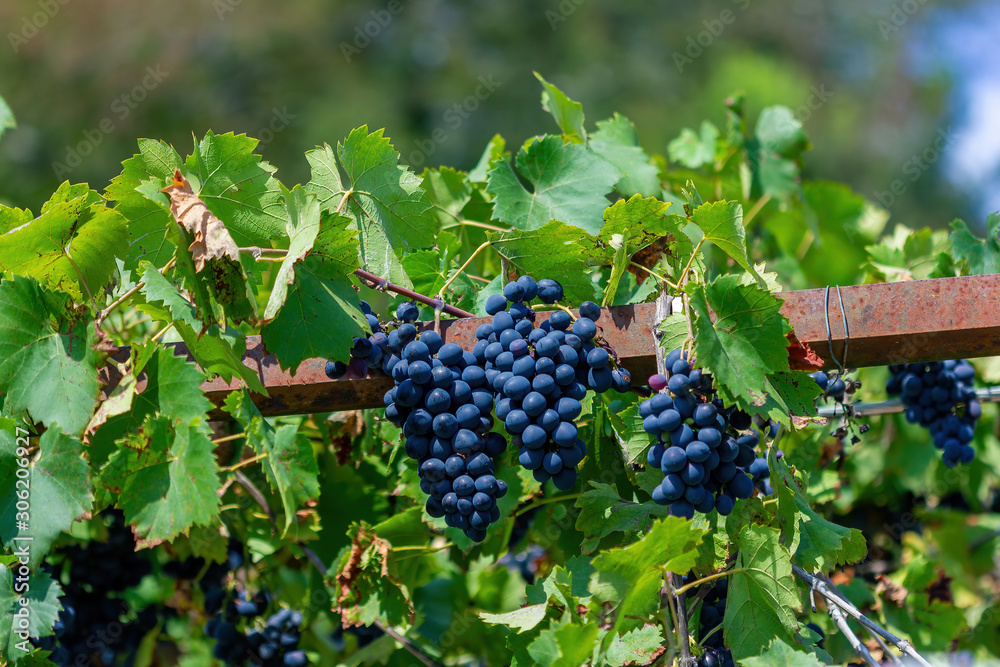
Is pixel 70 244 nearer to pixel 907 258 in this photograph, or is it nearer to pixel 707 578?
pixel 707 578

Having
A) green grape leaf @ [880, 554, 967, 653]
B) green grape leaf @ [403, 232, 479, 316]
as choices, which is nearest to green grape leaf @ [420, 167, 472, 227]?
green grape leaf @ [403, 232, 479, 316]

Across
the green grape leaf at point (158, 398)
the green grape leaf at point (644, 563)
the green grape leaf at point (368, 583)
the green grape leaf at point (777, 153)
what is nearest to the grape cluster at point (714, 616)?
the green grape leaf at point (644, 563)

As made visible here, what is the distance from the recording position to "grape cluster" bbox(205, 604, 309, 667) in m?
1.54

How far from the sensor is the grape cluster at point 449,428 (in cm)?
100

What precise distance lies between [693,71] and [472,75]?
12.3 ft

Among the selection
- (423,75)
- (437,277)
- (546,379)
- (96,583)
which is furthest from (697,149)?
(423,75)

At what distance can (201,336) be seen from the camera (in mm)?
1004

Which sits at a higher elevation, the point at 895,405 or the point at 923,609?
the point at 895,405

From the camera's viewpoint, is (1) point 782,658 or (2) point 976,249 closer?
(1) point 782,658

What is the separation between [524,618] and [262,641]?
73 cm

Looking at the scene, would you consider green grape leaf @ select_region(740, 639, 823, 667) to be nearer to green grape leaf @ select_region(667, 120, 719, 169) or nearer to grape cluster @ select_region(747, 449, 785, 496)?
grape cluster @ select_region(747, 449, 785, 496)

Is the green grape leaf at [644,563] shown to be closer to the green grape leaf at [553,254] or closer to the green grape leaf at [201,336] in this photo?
the green grape leaf at [553,254]

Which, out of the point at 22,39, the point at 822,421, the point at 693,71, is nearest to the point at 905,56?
the point at 693,71

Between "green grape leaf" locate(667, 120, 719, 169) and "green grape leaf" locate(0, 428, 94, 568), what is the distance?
1.51m
